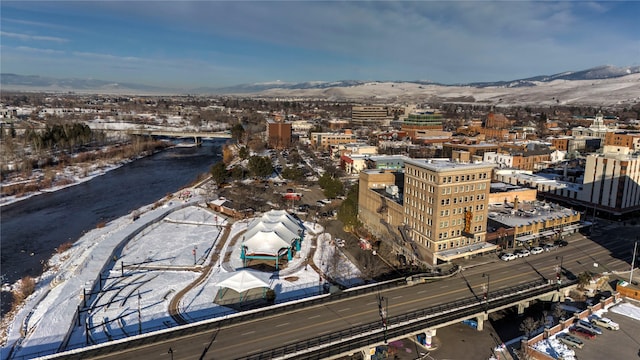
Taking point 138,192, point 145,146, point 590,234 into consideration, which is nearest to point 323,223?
point 590,234

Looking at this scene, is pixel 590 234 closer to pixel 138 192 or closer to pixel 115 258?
pixel 115 258


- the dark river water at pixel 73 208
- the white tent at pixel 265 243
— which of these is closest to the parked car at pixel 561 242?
the white tent at pixel 265 243

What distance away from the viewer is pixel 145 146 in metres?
114

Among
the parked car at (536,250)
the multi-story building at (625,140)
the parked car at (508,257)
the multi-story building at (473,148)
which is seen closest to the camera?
the parked car at (508,257)

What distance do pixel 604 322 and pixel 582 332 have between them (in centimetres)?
244

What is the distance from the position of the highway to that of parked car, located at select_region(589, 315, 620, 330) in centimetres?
492

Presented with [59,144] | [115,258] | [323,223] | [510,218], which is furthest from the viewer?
[59,144]

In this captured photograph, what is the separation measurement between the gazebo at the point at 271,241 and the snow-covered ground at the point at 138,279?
1181mm

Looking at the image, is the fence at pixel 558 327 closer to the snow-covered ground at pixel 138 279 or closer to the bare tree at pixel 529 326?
the bare tree at pixel 529 326

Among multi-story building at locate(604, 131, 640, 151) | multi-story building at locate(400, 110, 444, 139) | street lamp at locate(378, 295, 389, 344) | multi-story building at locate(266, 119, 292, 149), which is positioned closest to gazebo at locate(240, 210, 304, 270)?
street lamp at locate(378, 295, 389, 344)

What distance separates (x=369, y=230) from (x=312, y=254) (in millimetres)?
8734

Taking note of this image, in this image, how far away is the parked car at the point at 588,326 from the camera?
26906mm

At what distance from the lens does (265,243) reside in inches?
1585

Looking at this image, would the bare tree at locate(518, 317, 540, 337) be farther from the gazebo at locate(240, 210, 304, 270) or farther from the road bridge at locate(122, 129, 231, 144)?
the road bridge at locate(122, 129, 231, 144)
